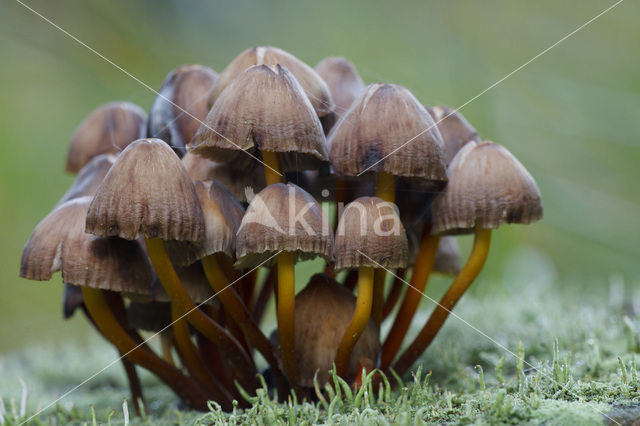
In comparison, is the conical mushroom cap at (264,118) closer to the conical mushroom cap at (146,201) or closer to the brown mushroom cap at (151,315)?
the conical mushroom cap at (146,201)

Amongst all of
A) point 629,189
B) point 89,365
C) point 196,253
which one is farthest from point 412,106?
point 629,189

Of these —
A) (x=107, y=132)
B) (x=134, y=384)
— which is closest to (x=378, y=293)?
(x=134, y=384)

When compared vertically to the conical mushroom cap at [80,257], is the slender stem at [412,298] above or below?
below

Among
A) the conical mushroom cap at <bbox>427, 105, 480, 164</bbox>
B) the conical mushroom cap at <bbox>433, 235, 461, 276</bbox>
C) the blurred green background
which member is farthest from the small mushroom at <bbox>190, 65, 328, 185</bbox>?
the blurred green background

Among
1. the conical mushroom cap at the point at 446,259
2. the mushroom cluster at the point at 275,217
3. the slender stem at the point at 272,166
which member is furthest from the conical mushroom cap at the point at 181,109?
the conical mushroom cap at the point at 446,259

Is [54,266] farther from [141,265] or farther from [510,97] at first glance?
[510,97]

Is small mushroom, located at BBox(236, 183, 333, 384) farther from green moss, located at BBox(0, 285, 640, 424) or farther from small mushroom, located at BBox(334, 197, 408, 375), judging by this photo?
green moss, located at BBox(0, 285, 640, 424)
